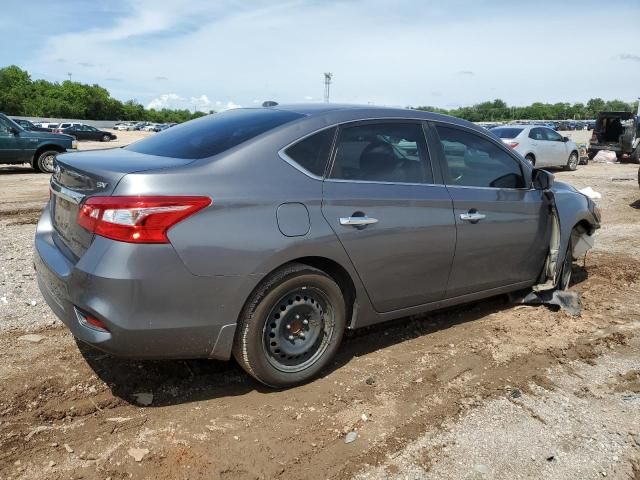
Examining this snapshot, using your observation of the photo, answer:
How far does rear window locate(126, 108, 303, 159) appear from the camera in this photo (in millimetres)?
3293

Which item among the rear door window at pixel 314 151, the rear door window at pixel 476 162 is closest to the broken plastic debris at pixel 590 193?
the rear door window at pixel 476 162

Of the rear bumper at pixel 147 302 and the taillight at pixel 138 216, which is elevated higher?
the taillight at pixel 138 216

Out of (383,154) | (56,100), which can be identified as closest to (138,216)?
(383,154)

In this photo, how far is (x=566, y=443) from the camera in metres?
2.97

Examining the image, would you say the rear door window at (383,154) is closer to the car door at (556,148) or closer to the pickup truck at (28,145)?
the pickup truck at (28,145)

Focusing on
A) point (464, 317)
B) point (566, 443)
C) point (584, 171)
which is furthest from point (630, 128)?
point (566, 443)

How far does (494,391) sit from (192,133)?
260cm

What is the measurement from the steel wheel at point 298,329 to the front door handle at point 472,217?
1278mm

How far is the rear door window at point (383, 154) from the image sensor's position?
3531 mm

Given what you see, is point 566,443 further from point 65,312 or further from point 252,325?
point 65,312

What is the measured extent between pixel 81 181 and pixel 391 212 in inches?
73.8

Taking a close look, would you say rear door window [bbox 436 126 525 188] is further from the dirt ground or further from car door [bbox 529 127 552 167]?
car door [bbox 529 127 552 167]

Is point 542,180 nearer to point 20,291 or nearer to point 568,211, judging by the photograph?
point 568,211

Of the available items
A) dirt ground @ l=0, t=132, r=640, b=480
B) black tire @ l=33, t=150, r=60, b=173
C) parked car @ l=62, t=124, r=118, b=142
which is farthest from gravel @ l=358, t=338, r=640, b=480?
parked car @ l=62, t=124, r=118, b=142
